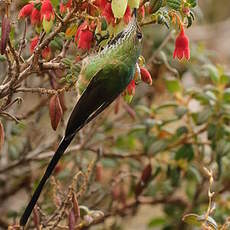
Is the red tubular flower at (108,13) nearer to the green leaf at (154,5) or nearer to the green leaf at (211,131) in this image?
the green leaf at (154,5)

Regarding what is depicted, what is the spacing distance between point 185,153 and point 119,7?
96 cm

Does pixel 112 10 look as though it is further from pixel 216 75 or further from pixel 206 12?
pixel 206 12

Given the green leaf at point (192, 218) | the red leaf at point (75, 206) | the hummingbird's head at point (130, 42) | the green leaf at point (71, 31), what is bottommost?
the green leaf at point (192, 218)

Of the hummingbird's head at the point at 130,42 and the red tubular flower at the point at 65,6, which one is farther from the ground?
the red tubular flower at the point at 65,6

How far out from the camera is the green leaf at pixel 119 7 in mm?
874

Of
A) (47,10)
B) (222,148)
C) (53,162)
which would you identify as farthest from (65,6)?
(222,148)

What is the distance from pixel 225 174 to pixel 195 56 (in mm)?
395

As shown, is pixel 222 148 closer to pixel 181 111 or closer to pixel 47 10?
pixel 181 111

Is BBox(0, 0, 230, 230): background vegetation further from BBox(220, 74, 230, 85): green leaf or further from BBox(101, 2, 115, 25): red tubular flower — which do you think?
BBox(101, 2, 115, 25): red tubular flower

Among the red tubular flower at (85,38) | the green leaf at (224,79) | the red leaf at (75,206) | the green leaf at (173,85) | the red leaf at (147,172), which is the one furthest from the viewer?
the green leaf at (173,85)

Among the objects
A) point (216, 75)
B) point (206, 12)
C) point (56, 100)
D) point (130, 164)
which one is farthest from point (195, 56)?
point (206, 12)

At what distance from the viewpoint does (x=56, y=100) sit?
1.02 m

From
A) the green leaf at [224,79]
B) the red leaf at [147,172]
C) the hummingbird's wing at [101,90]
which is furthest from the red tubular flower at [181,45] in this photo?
the green leaf at [224,79]

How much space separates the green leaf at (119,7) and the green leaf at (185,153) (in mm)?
943
